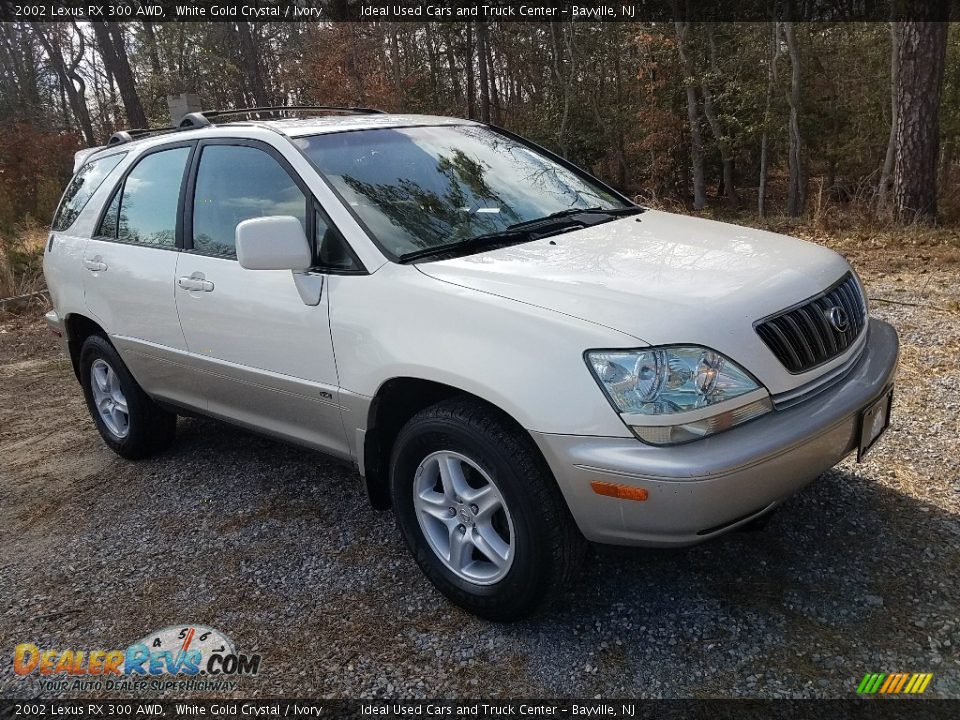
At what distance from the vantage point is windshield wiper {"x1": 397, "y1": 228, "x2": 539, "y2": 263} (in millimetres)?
2911

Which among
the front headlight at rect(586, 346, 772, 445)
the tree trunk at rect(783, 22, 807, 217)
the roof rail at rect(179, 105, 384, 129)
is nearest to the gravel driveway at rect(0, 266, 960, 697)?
the front headlight at rect(586, 346, 772, 445)

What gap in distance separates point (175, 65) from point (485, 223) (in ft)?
87.9

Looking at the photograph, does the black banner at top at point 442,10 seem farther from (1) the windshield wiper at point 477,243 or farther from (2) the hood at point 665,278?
(1) the windshield wiper at point 477,243

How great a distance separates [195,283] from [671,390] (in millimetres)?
2318

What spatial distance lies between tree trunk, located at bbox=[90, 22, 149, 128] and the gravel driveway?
58.1ft

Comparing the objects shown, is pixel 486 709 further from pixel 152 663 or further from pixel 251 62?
pixel 251 62

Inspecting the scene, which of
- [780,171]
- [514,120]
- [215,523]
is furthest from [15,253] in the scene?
[780,171]

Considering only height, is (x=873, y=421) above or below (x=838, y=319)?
below

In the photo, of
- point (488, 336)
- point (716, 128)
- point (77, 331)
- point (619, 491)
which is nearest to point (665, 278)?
point (488, 336)

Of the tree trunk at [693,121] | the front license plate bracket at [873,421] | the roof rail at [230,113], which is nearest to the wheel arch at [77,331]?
the roof rail at [230,113]

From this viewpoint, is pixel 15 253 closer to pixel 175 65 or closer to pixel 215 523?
pixel 215 523

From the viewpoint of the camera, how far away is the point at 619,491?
7.49 ft

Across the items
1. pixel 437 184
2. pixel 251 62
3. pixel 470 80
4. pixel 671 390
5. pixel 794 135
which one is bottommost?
pixel 794 135

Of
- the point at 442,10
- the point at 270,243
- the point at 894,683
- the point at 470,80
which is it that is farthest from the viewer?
the point at 470,80
